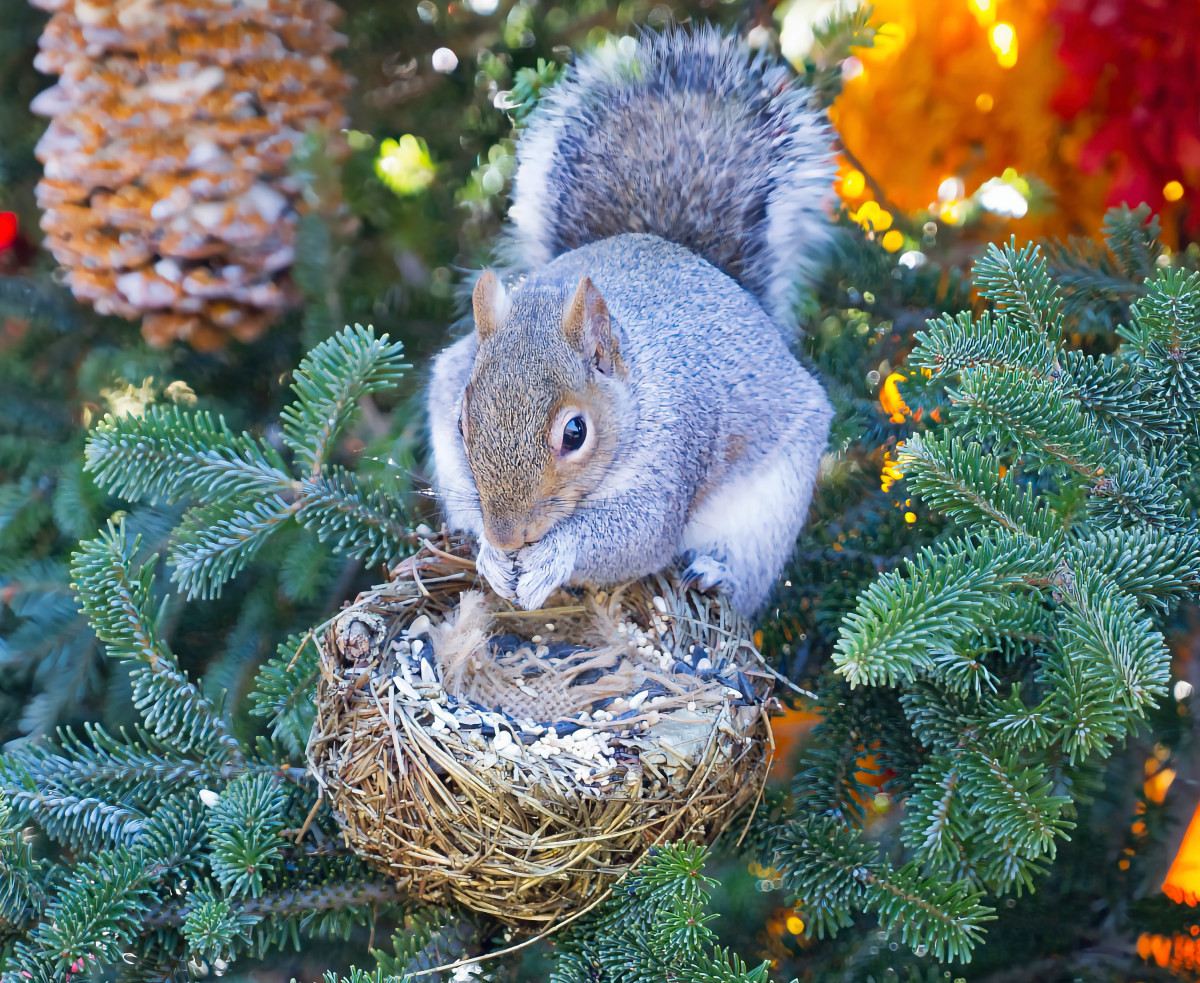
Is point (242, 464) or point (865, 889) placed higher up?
point (242, 464)

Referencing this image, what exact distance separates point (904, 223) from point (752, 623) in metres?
0.59

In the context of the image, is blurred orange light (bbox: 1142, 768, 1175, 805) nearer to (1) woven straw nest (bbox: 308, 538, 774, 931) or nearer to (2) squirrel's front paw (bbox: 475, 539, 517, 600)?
(1) woven straw nest (bbox: 308, 538, 774, 931)

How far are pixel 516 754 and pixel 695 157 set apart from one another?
811mm

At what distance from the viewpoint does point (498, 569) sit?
3.33 feet

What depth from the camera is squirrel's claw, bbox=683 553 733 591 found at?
114cm

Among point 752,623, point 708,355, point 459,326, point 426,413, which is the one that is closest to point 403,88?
point 459,326

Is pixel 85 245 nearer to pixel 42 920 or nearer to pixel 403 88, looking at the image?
pixel 403 88

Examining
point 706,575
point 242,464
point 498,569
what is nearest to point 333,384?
point 242,464

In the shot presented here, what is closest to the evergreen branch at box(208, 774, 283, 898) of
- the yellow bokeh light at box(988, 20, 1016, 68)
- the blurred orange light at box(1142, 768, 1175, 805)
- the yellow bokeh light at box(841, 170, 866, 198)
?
the blurred orange light at box(1142, 768, 1175, 805)

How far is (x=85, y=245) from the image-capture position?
111cm

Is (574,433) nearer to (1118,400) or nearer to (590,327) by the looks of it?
(590,327)

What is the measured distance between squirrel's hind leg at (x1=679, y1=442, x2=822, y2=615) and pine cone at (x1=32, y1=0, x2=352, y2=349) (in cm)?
59

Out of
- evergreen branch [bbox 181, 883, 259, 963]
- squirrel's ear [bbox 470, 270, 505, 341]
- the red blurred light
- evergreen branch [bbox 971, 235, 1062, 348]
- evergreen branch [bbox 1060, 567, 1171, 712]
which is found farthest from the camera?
the red blurred light

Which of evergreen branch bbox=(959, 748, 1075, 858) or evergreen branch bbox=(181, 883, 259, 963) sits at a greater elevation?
evergreen branch bbox=(959, 748, 1075, 858)
